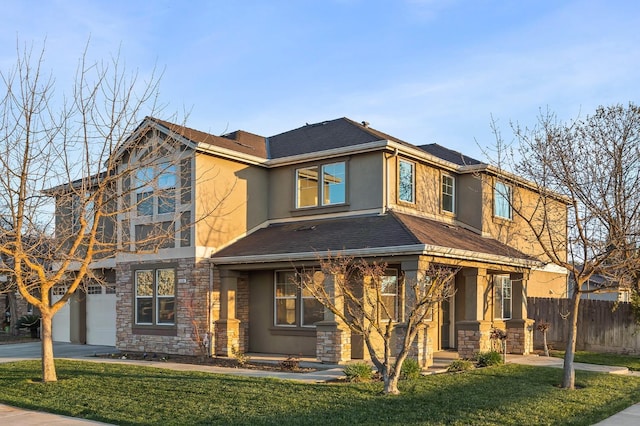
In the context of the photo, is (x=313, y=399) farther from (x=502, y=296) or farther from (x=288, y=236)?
(x=502, y=296)

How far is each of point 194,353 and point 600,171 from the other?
11501 mm

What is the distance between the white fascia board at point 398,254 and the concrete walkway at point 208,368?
263 centimetres

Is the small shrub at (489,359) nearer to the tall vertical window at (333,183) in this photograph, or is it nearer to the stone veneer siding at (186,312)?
the tall vertical window at (333,183)

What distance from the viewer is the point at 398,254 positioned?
15.6 metres

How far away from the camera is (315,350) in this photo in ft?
59.5

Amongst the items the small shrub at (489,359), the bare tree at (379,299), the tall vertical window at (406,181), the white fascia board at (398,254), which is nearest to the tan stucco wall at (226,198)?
the white fascia board at (398,254)

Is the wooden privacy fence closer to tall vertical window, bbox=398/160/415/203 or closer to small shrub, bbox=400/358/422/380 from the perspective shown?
tall vertical window, bbox=398/160/415/203

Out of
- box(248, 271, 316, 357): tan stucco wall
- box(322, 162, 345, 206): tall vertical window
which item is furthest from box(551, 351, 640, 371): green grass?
box(322, 162, 345, 206): tall vertical window

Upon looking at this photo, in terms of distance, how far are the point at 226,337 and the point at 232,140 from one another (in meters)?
6.59

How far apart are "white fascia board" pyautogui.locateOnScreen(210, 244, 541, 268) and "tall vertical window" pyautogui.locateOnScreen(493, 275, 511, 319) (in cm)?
144

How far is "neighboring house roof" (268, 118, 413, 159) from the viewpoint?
66.0 ft

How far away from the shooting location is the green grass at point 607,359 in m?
17.6


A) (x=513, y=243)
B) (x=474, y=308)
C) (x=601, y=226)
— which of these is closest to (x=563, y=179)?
(x=601, y=226)

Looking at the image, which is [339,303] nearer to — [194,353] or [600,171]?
[194,353]
